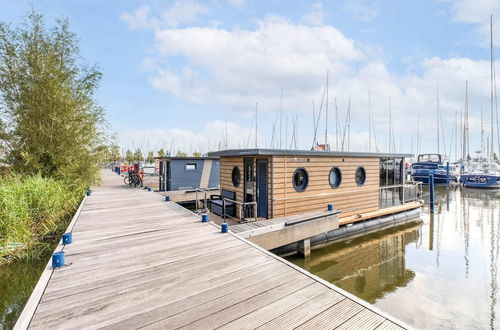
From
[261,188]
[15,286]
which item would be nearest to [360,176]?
[261,188]

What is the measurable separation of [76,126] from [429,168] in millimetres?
33527

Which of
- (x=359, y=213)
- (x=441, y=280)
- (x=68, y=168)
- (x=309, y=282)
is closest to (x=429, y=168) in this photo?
(x=359, y=213)

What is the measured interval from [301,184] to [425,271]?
173 inches

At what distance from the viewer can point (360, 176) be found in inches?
415

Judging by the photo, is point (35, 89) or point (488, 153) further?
point (488, 153)

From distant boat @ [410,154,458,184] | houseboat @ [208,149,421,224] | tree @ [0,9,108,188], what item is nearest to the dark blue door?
houseboat @ [208,149,421,224]

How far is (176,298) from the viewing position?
2814 mm

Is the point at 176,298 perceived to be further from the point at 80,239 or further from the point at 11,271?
the point at 11,271

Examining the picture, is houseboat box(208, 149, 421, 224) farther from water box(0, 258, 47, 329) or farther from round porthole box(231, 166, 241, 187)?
water box(0, 258, 47, 329)

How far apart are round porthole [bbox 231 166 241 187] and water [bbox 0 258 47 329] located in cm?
601

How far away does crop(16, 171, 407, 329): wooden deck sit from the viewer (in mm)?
2420

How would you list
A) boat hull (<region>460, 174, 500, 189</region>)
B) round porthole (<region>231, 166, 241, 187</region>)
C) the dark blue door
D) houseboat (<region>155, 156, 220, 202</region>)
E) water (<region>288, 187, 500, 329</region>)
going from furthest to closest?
1. boat hull (<region>460, 174, 500, 189</region>)
2. houseboat (<region>155, 156, 220, 202</region>)
3. round porthole (<region>231, 166, 241, 187</region>)
4. the dark blue door
5. water (<region>288, 187, 500, 329</region>)

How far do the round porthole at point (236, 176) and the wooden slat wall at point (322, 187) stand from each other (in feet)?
6.28

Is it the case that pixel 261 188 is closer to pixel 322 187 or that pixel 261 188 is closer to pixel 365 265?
pixel 322 187
